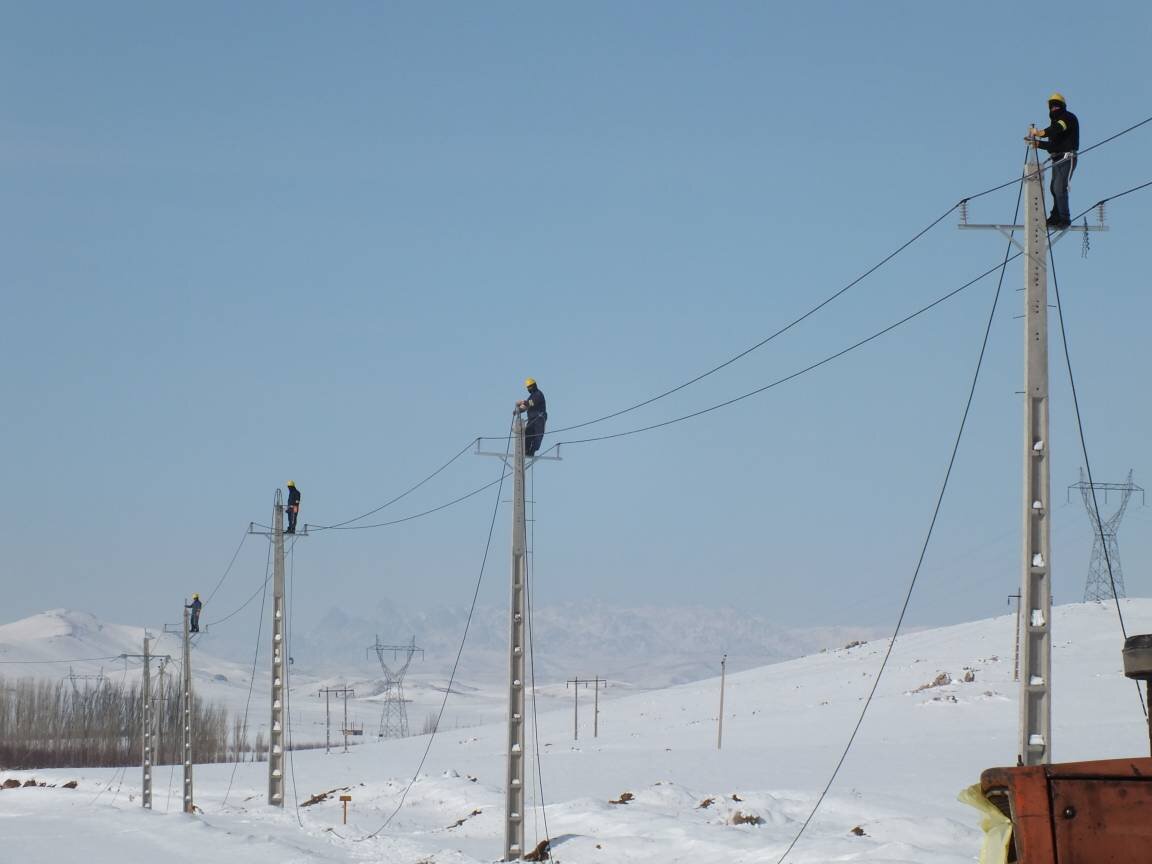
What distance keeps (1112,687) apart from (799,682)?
106 feet

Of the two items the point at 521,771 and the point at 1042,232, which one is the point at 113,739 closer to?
the point at 521,771

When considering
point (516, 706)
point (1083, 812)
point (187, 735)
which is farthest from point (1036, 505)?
point (187, 735)

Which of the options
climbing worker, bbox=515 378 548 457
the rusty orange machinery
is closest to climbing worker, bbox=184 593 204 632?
climbing worker, bbox=515 378 548 457

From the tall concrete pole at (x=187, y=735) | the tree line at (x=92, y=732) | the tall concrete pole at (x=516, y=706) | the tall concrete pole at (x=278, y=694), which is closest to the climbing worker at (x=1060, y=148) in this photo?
the tall concrete pole at (x=516, y=706)

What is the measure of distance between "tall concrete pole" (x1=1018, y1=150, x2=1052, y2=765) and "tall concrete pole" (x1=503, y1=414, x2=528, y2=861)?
51.1ft

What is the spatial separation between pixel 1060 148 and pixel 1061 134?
0.22 m

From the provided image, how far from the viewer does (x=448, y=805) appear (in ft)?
160

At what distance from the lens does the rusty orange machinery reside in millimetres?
6723

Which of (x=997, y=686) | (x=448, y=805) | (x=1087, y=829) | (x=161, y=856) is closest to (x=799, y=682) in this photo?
(x=997, y=686)

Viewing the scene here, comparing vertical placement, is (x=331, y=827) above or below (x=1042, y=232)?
below

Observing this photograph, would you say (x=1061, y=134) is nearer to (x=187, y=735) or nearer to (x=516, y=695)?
(x=516, y=695)

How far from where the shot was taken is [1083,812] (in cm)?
681

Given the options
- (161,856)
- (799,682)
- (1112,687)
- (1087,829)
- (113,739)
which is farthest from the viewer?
(113,739)

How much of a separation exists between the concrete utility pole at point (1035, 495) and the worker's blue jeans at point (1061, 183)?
0.62 ft
